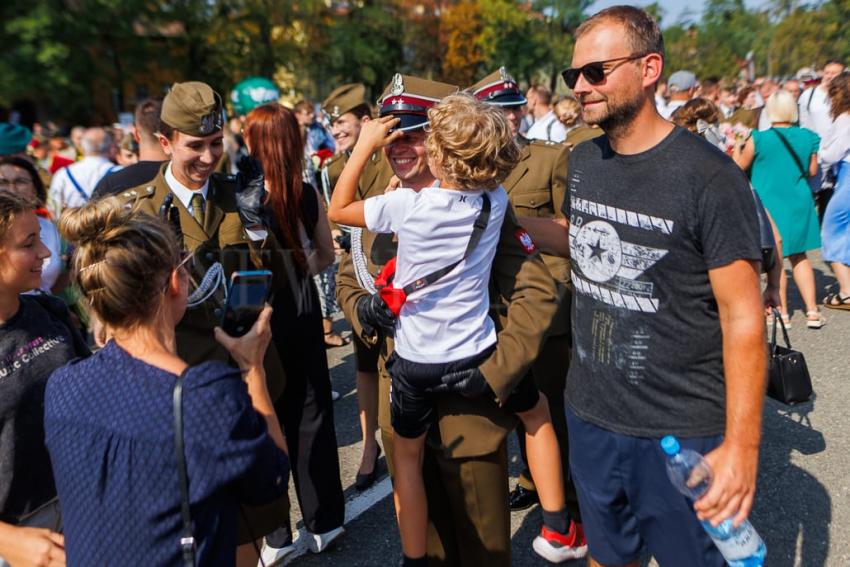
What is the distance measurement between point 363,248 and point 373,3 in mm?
52281

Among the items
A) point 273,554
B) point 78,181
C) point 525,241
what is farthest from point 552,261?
point 78,181

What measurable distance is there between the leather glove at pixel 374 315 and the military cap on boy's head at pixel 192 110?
924 millimetres

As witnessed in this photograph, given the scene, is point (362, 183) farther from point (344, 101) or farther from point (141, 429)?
point (141, 429)

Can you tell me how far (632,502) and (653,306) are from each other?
2.08 feet

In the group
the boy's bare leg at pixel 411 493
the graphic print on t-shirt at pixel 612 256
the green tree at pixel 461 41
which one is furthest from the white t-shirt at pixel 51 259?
the green tree at pixel 461 41

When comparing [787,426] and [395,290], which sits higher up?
[395,290]

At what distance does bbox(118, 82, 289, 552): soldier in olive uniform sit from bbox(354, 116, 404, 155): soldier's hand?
1.84 feet

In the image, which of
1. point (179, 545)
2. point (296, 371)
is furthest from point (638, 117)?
point (296, 371)

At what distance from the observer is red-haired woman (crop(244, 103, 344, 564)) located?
323 cm

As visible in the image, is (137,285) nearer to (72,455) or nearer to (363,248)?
(72,455)

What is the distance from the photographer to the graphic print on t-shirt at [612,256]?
6.21ft

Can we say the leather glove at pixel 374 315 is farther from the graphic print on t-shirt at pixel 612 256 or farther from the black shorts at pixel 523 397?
the graphic print on t-shirt at pixel 612 256

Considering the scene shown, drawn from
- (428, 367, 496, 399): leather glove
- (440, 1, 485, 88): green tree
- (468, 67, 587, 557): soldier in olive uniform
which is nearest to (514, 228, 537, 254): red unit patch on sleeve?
(428, 367, 496, 399): leather glove

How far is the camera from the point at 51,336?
6.79ft
